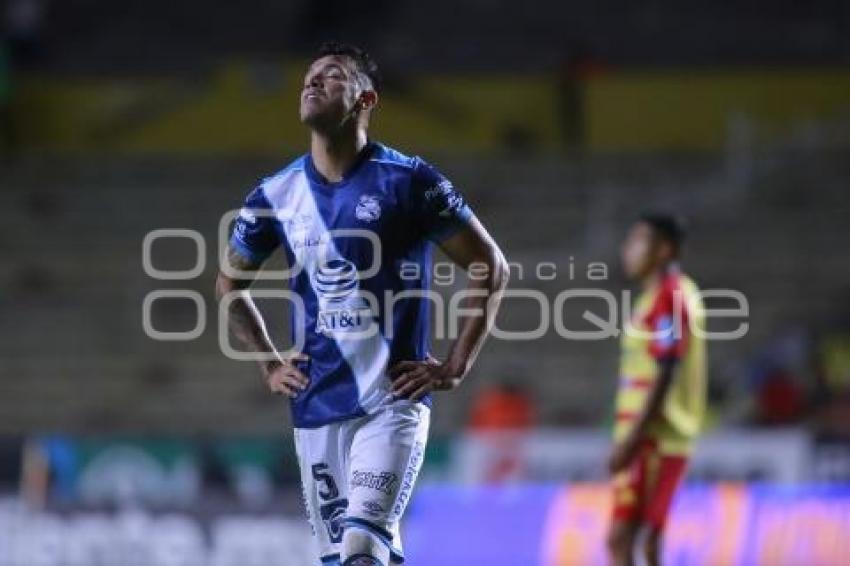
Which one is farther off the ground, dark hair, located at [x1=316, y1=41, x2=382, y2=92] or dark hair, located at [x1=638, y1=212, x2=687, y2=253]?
dark hair, located at [x1=638, y1=212, x2=687, y2=253]

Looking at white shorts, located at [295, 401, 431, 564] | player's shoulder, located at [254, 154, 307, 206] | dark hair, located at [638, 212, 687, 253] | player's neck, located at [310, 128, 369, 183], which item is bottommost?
white shorts, located at [295, 401, 431, 564]

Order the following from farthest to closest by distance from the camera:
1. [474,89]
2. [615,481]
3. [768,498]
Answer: [474,89]
[768,498]
[615,481]

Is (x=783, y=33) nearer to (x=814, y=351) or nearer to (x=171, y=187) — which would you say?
(x=814, y=351)

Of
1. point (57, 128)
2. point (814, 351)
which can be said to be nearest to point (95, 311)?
point (57, 128)

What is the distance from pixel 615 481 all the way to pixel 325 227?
3106 millimetres

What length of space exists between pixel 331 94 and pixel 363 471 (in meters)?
1.31

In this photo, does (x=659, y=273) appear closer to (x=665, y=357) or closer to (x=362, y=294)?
(x=665, y=357)

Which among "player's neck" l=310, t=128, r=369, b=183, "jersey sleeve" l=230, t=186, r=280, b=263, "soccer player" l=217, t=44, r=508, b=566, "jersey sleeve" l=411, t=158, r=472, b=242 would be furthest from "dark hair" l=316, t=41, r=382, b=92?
"jersey sleeve" l=230, t=186, r=280, b=263

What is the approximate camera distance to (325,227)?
6340 mm

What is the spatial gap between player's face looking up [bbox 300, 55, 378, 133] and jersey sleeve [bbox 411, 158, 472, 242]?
0.32m

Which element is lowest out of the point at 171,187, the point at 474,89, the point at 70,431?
the point at 70,431

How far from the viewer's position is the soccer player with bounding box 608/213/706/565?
8750mm

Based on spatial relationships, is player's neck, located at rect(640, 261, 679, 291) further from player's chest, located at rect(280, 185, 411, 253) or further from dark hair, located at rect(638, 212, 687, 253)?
player's chest, located at rect(280, 185, 411, 253)

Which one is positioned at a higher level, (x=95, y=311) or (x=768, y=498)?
(x=95, y=311)
